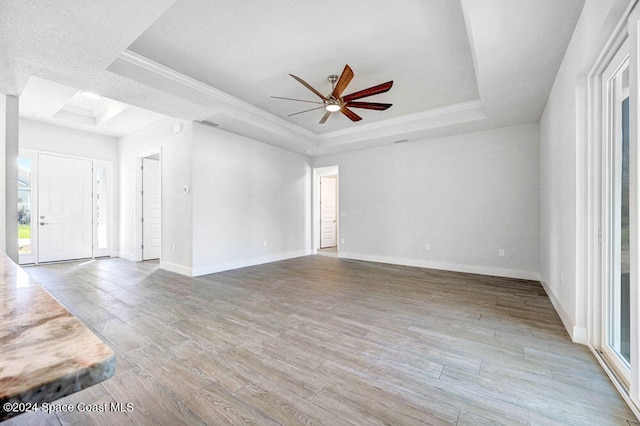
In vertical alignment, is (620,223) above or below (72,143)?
below

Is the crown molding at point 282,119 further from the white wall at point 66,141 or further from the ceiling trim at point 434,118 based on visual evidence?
the white wall at point 66,141

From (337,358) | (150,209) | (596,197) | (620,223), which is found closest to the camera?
Result: (620,223)

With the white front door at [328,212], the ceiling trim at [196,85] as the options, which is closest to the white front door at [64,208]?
the ceiling trim at [196,85]

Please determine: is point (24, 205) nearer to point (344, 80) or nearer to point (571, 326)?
point (344, 80)

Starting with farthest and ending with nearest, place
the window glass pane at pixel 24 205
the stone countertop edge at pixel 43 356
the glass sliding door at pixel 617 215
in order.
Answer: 1. the window glass pane at pixel 24 205
2. the glass sliding door at pixel 617 215
3. the stone countertop edge at pixel 43 356

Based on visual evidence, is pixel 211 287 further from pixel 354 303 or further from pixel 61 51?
pixel 61 51

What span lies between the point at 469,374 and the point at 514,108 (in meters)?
3.75

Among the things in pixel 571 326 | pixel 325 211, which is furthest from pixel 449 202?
pixel 325 211

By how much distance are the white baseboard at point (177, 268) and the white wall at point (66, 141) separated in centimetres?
322

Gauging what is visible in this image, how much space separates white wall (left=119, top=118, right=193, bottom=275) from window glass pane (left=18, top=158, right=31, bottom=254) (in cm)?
165

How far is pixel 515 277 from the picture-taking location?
4.74 meters

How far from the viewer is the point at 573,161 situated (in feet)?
8.27

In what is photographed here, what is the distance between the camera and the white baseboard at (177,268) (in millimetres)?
4820

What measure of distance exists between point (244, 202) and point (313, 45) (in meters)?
3.41
